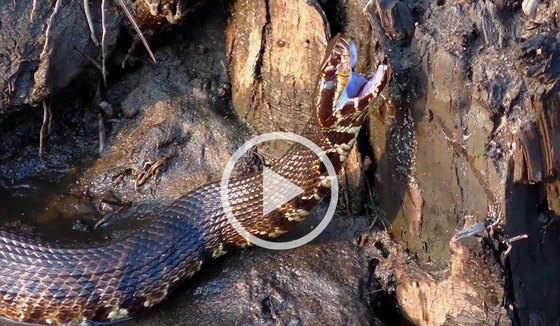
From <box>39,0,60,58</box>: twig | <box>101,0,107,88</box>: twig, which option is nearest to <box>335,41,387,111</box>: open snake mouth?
<box>101,0,107,88</box>: twig

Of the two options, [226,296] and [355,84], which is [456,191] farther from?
[226,296]

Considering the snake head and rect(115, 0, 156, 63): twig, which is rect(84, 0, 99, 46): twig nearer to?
rect(115, 0, 156, 63): twig

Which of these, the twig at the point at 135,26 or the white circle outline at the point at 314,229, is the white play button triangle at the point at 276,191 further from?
the twig at the point at 135,26

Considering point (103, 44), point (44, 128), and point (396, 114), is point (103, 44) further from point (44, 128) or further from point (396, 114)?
point (396, 114)

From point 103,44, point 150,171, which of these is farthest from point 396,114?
point 103,44

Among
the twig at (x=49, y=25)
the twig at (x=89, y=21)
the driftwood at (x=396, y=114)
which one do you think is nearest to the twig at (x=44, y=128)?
the driftwood at (x=396, y=114)

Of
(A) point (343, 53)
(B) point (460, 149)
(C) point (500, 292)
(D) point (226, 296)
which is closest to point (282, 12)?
(A) point (343, 53)
